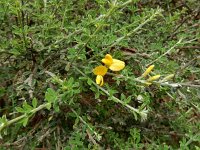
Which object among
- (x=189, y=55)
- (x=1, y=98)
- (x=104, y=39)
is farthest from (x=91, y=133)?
(x=189, y=55)

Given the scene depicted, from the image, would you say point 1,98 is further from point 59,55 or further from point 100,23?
point 100,23

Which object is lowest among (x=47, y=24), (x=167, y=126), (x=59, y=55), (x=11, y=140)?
(x=167, y=126)

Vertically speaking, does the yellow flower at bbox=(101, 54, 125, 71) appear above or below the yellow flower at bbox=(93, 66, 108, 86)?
above

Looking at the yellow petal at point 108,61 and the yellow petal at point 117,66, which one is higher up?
the yellow petal at point 108,61

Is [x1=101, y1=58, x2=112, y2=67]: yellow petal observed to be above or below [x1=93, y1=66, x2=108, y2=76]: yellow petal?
above

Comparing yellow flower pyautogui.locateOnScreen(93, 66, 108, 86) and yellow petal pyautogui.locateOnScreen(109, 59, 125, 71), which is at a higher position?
yellow petal pyautogui.locateOnScreen(109, 59, 125, 71)

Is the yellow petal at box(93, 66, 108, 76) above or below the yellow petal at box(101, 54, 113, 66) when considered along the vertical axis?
below

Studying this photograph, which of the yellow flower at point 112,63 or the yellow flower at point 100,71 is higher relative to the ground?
the yellow flower at point 112,63

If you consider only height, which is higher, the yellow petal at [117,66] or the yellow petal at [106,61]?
the yellow petal at [106,61]
